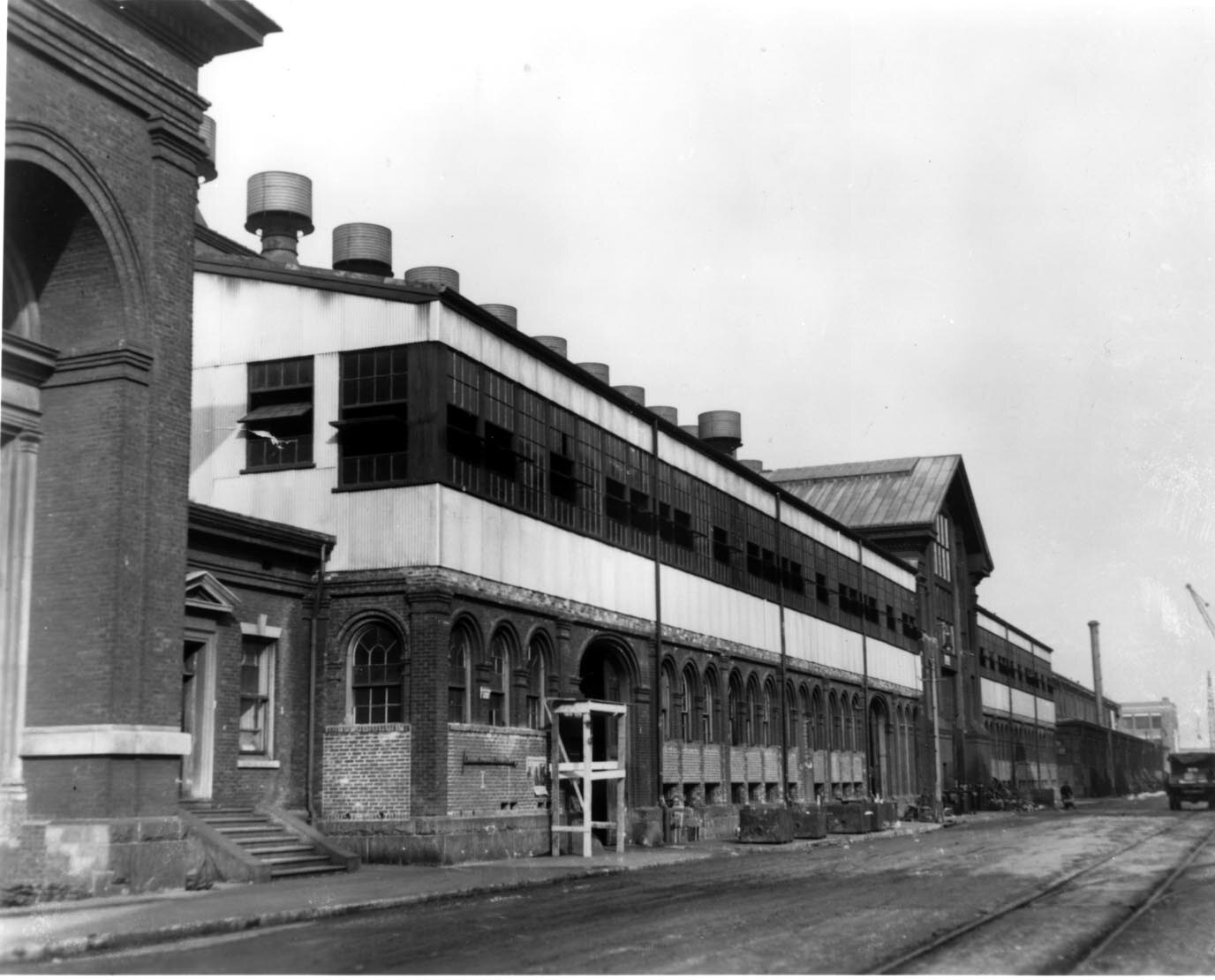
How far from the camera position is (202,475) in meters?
24.7

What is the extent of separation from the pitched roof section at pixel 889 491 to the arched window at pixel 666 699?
2944 centimetres

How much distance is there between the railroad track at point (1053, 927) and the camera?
11.0 m

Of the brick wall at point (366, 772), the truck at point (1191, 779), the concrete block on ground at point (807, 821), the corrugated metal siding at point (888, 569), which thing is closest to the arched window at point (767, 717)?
the concrete block on ground at point (807, 821)

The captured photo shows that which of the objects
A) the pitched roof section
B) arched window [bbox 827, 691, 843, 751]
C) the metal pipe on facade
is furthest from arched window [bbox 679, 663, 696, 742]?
the pitched roof section

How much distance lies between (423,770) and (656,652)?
10088 millimetres

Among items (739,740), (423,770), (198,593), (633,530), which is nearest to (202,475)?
(198,593)

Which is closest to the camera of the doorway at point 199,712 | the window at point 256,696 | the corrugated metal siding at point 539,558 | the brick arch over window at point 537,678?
the doorway at point 199,712

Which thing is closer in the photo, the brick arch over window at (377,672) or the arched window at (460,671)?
the brick arch over window at (377,672)

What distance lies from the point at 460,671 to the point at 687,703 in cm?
1134

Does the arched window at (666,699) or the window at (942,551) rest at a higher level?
the window at (942,551)

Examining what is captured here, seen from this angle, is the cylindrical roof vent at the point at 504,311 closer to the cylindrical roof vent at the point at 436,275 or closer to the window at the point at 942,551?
the cylindrical roof vent at the point at 436,275

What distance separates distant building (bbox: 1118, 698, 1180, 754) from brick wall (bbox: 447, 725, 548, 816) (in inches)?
6856

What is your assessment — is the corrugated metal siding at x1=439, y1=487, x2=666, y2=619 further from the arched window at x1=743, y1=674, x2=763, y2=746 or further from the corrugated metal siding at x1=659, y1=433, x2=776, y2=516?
the arched window at x1=743, y1=674, x2=763, y2=746

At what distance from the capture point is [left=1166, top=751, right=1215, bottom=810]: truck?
6269 cm
